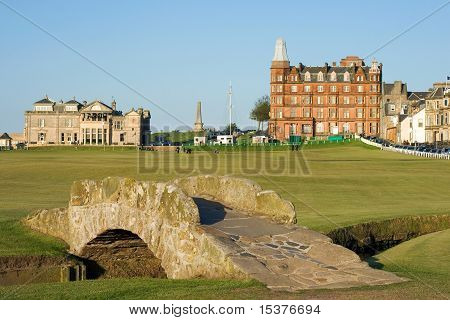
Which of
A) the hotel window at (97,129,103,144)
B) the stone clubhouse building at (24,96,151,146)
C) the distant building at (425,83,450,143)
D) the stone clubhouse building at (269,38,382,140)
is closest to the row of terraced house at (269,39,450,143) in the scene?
the stone clubhouse building at (269,38,382,140)

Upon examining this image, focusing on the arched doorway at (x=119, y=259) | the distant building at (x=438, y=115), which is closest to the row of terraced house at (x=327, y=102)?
the distant building at (x=438, y=115)

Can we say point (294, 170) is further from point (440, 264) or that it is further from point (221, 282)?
point (221, 282)

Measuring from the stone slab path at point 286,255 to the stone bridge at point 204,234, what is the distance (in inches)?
0.8

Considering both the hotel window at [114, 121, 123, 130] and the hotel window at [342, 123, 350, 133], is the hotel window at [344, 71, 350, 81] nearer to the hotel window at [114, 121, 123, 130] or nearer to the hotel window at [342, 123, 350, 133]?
the hotel window at [342, 123, 350, 133]

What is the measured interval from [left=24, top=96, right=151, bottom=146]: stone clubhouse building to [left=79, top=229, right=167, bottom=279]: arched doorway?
153068mm

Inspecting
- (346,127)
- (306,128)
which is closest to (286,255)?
(306,128)

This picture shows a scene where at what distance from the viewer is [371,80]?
166 meters

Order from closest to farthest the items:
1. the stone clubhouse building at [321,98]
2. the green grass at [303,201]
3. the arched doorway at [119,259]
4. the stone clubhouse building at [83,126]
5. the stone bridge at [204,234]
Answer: the green grass at [303,201]
the stone bridge at [204,234]
the arched doorway at [119,259]
the stone clubhouse building at [321,98]
the stone clubhouse building at [83,126]

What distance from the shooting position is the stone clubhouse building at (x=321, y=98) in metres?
166

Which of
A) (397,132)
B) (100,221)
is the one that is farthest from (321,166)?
(397,132)

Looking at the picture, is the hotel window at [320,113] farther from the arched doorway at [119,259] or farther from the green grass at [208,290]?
the green grass at [208,290]

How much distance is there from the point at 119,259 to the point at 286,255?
690cm

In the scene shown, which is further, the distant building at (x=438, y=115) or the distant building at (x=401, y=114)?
the distant building at (x=401, y=114)

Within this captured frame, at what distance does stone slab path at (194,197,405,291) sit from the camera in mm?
14977
